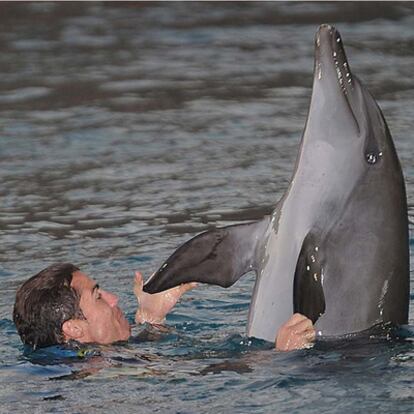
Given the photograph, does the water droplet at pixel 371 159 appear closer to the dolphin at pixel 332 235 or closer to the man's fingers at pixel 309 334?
the dolphin at pixel 332 235

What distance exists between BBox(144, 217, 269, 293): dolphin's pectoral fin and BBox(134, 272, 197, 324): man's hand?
1.61 feet

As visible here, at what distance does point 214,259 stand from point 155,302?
70 cm

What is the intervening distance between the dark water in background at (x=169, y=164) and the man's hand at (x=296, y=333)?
0.40ft

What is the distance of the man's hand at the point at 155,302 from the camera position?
7.91m

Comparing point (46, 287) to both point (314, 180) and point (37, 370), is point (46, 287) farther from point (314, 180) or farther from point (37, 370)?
point (314, 180)

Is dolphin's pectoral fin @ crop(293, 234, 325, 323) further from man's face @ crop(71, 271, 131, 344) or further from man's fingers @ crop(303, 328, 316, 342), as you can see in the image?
man's face @ crop(71, 271, 131, 344)

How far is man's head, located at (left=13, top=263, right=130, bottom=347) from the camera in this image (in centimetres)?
740

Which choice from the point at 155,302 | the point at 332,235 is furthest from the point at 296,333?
the point at 155,302

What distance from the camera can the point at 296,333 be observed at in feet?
22.3

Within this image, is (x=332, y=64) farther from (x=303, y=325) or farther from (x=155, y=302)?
(x=155, y=302)

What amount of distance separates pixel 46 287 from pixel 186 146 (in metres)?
4.75

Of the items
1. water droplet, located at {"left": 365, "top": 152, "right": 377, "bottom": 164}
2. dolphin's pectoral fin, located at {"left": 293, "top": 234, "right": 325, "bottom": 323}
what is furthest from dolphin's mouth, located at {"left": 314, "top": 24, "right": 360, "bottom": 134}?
dolphin's pectoral fin, located at {"left": 293, "top": 234, "right": 325, "bottom": 323}

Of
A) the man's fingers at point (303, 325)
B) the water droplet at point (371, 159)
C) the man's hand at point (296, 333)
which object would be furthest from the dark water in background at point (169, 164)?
the water droplet at point (371, 159)

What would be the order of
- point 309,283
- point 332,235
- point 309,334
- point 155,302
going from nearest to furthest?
1. point 309,334
2. point 309,283
3. point 332,235
4. point 155,302
